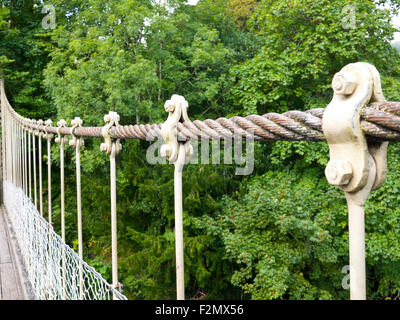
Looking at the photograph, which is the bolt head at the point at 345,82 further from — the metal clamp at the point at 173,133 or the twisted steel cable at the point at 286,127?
the metal clamp at the point at 173,133

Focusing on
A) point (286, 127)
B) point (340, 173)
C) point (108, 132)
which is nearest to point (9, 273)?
point (108, 132)

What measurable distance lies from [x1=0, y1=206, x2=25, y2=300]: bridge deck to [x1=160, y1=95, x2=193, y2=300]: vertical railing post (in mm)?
1815

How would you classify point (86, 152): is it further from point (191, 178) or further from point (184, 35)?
point (184, 35)

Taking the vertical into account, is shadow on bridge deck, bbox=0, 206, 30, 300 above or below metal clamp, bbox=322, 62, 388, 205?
below

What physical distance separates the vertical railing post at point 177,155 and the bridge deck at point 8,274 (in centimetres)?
182

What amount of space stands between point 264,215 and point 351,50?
239 centimetres

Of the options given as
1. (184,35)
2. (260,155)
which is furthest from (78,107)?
(260,155)

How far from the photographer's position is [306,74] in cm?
532

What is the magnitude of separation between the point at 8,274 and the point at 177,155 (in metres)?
2.31

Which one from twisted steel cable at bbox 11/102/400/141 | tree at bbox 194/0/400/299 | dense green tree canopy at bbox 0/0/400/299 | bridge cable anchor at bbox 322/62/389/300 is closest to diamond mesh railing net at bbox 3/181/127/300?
twisted steel cable at bbox 11/102/400/141

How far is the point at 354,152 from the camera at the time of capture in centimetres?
46

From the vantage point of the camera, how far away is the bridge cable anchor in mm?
445

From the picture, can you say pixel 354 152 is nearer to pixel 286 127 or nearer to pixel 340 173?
pixel 340 173

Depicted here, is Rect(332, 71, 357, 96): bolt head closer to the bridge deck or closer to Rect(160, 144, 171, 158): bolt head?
Rect(160, 144, 171, 158): bolt head
